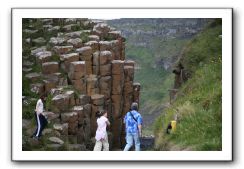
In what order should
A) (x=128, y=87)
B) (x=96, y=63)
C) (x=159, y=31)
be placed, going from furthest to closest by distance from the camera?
(x=128, y=87)
(x=96, y=63)
(x=159, y=31)

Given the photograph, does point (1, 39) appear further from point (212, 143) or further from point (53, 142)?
point (212, 143)

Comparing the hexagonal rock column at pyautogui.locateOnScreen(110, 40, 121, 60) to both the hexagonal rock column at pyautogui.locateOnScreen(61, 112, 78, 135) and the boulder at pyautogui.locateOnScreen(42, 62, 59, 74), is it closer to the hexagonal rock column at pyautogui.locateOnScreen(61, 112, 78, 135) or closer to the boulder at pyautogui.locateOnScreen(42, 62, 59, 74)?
the boulder at pyautogui.locateOnScreen(42, 62, 59, 74)

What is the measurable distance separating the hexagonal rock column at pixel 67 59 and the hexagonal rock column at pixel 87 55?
0.18 meters

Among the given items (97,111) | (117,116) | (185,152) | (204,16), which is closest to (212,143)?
(185,152)

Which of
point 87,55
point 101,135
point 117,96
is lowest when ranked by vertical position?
point 101,135

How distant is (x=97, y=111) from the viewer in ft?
58.0

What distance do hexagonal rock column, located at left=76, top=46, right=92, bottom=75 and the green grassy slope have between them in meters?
1.84

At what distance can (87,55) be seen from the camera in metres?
18.3

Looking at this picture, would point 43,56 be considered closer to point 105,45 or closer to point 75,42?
point 75,42

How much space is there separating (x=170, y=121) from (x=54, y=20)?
8.66ft

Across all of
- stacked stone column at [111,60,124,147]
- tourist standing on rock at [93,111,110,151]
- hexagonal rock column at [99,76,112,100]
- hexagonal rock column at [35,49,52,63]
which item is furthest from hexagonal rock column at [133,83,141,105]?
tourist standing on rock at [93,111,110,151]

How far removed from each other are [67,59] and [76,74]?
331 millimetres

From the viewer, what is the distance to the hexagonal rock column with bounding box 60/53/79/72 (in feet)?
57.7

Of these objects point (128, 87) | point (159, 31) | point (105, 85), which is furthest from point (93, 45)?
point (128, 87)
